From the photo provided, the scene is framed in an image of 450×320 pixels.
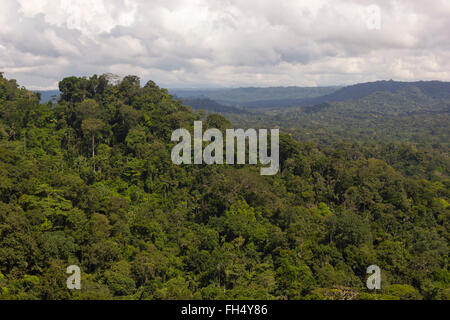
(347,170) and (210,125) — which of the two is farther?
(210,125)

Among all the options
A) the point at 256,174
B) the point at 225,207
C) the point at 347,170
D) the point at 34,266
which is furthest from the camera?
the point at 347,170

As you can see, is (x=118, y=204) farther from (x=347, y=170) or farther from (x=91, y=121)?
(x=347, y=170)

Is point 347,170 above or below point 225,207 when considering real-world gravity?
above

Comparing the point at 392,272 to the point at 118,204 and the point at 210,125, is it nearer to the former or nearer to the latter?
the point at 118,204

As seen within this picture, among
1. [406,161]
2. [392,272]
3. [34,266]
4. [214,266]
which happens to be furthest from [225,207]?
[406,161]
